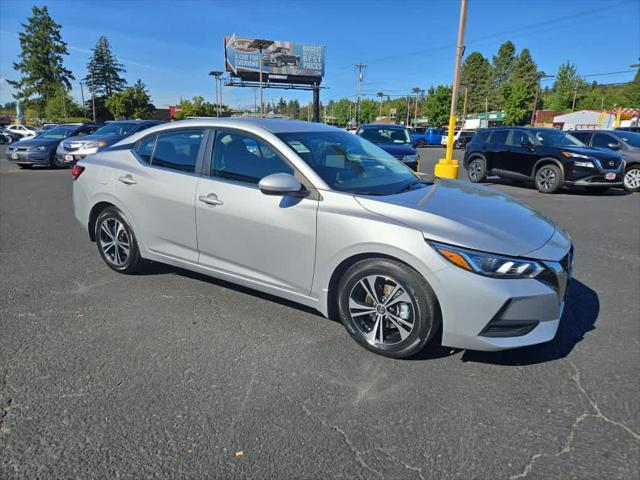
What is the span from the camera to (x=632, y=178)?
12094mm

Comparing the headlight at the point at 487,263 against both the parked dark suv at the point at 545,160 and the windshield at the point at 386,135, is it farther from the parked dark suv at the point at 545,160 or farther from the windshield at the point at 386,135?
the parked dark suv at the point at 545,160

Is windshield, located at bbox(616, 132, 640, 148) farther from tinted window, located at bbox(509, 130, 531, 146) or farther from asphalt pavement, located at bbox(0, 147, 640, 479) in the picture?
asphalt pavement, located at bbox(0, 147, 640, 479)

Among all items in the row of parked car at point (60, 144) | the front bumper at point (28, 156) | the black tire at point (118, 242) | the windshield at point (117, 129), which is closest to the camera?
the black tire at point (118, 242)

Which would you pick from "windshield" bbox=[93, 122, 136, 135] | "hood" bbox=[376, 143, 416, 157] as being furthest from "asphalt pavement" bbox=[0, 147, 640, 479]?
"windshield" bbox=[93, 122, 136, 135]

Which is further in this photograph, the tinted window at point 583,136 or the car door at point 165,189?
the tinted window at point 583,136

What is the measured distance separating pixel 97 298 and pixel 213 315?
3.87 ft

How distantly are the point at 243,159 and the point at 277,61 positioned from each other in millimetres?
73302

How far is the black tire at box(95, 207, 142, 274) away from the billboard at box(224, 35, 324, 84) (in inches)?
2732

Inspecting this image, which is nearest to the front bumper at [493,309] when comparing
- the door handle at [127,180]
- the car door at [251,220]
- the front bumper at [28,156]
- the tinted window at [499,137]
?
the car door at [251,220]

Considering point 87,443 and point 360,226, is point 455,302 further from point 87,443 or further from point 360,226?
point 87,443

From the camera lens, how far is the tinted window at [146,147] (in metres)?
4.25

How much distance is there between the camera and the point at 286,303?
394cm

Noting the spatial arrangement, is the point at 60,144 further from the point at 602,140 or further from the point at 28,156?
the point at 602,140

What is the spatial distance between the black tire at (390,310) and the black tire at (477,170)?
1096 cm
